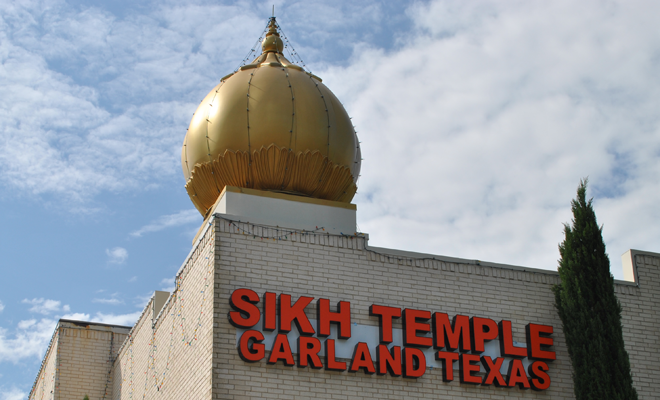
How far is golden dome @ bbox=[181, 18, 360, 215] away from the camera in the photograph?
1556 centimetres

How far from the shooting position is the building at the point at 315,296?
44.1 ft

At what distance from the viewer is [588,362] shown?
1449cm

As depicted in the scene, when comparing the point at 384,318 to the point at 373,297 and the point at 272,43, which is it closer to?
the point at 373,297

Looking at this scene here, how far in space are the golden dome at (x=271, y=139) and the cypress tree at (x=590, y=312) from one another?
14.9 ft

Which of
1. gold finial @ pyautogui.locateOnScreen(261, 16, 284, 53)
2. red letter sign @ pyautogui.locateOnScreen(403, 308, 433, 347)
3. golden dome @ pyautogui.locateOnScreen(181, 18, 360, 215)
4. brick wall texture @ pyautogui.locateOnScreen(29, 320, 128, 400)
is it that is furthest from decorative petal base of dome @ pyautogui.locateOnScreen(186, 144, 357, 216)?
brick wall texture @ pyautogui.locateOnScreen(29, 320, 128, 400)

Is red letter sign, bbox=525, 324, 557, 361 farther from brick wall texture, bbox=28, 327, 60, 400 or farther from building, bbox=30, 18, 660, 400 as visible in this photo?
brick wall texture, bbox=28, 327, 60, 400

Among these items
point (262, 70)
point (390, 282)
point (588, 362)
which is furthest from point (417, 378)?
point (262, 70)

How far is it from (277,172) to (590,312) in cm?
630

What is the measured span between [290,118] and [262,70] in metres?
1.54

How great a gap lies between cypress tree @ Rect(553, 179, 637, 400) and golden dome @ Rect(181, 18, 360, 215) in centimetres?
453

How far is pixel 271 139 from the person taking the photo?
15.5m

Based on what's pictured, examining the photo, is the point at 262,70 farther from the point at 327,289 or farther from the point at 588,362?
the point at 588,362

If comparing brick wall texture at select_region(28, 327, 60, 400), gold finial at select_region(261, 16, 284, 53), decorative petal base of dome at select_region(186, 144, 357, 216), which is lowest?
brick wall texture at select_region(28, 327, 60, 400)

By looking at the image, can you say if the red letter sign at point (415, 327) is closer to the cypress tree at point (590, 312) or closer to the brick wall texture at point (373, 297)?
the brick wall texture at point (373, 297)
